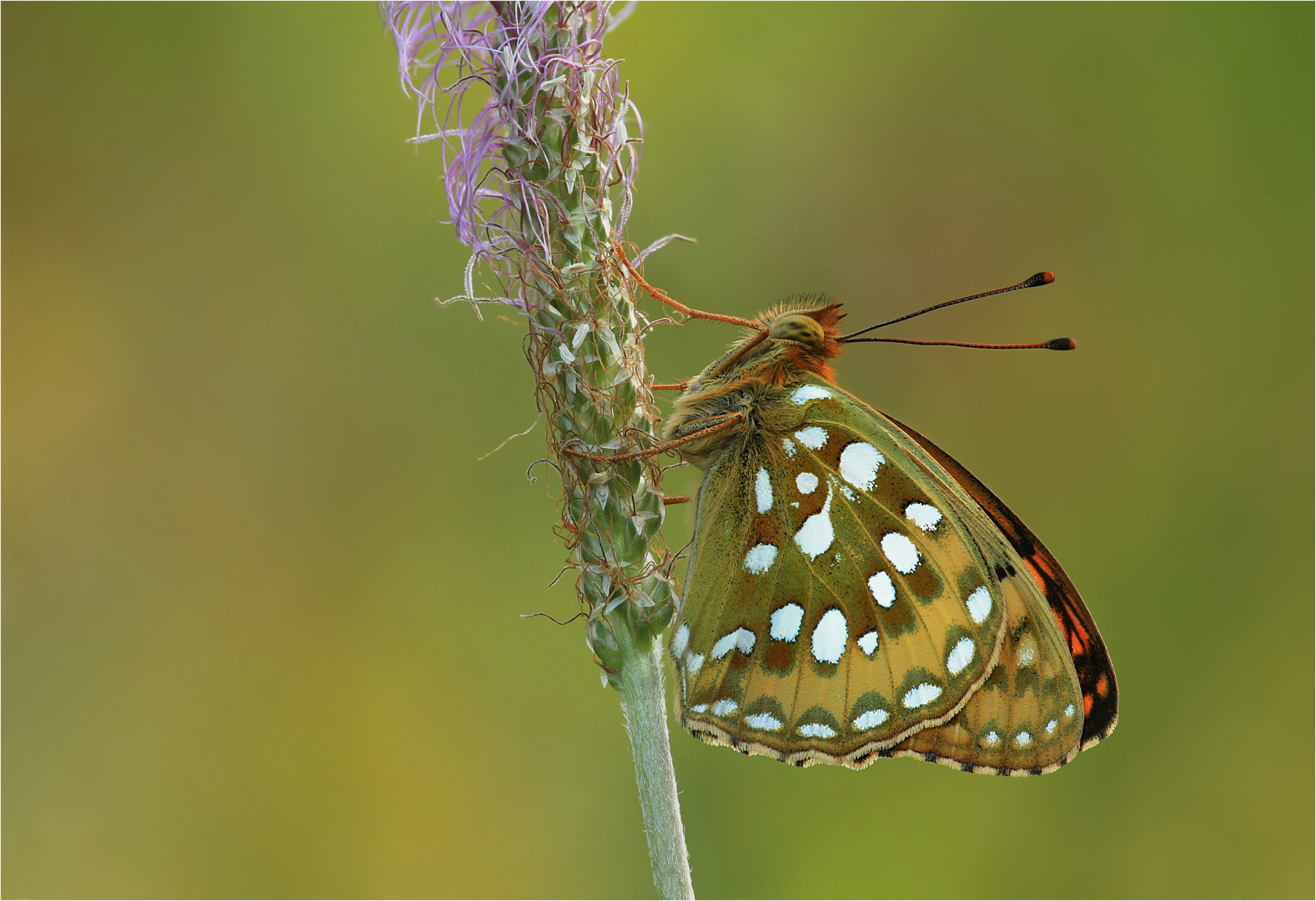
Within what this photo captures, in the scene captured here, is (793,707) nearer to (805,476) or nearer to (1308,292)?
(805,476)

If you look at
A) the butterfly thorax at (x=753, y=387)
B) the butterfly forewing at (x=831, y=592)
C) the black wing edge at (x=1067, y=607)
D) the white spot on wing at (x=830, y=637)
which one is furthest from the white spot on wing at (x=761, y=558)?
the black wing edge at (x=1067, y=607)

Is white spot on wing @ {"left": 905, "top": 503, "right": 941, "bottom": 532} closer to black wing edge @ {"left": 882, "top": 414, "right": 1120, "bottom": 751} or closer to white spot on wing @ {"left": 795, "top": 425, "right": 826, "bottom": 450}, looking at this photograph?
black wing edge @ {"left": 882, "top": 414, "right": 1120, "bottom": 751}

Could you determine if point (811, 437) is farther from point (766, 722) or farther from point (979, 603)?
point (766, 722)

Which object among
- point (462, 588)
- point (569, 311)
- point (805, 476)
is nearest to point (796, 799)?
point (462, 588)

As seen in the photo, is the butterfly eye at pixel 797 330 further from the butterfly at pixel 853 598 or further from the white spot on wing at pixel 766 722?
the white spot on wing at pixel 766 722

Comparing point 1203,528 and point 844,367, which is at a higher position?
point 844,367

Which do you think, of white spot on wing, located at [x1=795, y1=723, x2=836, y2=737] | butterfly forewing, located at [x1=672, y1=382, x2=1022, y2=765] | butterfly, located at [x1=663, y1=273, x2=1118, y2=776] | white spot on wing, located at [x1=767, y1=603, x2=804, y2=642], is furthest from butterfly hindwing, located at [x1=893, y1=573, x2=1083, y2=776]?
white spot on wing, located at [x1=767, y1=603, x2=804, y2=642]

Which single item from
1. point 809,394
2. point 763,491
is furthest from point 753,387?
point 763,491
